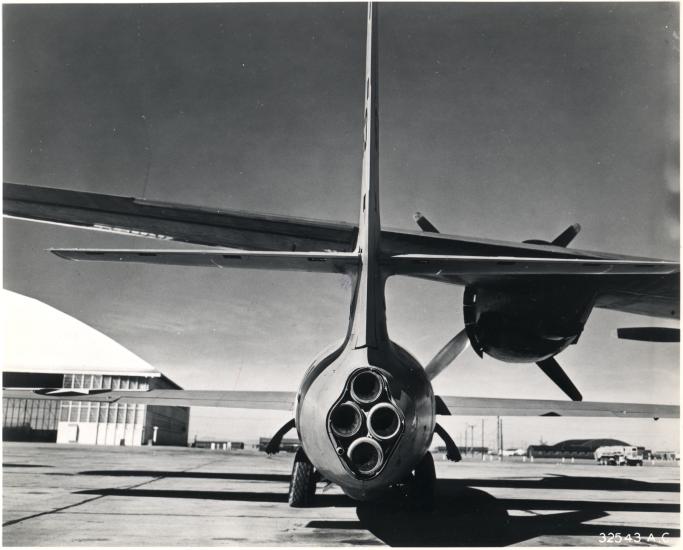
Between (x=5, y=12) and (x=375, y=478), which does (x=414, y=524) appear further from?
(x=5, y=12)

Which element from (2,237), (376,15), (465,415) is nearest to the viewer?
(376,15)

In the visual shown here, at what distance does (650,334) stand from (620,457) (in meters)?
37.9

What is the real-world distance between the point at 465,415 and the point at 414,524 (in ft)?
15.6

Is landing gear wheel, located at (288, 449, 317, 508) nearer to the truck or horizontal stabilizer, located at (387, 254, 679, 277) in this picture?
horizontal stabilizer, located at (387, 254, 679, 277)

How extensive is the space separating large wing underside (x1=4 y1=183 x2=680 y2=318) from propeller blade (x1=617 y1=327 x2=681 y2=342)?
0.62m

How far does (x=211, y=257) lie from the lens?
523cm

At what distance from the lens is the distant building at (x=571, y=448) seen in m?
80.6

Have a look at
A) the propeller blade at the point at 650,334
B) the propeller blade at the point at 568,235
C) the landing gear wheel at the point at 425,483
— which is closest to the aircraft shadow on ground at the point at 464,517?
the landing gear wheel at the point at 425,483

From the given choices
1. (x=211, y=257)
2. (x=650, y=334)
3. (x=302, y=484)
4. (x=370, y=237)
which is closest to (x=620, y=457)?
(x=650, y=334)

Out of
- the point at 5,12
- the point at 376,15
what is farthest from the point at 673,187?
the point at 5,12

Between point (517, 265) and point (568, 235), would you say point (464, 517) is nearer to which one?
point (517, 265)

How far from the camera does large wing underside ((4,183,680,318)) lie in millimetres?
7176

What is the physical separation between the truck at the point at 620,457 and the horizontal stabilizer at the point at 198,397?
115 ft

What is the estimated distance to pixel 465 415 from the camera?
12.2 m
